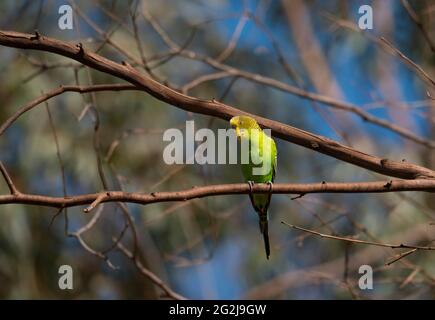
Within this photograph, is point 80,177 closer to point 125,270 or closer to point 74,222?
point 74,222

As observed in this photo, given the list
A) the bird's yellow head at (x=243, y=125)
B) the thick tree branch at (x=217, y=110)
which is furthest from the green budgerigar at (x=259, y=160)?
the thick tree branch at (x=217, y=110)

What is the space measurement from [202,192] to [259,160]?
1.22 metres

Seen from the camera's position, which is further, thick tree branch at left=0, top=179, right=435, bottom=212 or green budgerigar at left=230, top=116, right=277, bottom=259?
green budgerigar at left=230, top=116, right=277, bottom=259

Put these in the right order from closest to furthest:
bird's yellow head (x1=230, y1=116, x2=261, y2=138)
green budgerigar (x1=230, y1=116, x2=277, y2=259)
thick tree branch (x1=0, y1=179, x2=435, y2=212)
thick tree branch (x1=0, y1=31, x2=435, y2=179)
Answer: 1. thick tree branch (x1=0, y1=179, x2=435, y2=212)
2. thick tree branch (x1=0, y1=31, x2=435, y2=179)
3. bird's yellow head (x1=230, y1=116, x2=261, y2=138)
4. green budgerigar (x1=230, y1=116, x2=277, y2=259)

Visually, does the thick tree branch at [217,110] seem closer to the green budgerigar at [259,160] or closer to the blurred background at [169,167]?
the green budgerigar at [259,160]

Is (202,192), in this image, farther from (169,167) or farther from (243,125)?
(169,167)

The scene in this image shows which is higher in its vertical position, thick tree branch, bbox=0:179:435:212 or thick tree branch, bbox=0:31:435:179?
thick tree branch, bbox=0:31:435:179

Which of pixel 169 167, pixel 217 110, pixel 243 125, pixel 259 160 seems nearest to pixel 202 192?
pixel 217 110

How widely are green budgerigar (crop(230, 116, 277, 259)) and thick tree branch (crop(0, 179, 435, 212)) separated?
740 millimetres

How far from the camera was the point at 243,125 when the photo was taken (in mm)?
3684

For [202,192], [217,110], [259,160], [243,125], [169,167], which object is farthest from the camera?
[169,167]

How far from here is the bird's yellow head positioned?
3.53 m

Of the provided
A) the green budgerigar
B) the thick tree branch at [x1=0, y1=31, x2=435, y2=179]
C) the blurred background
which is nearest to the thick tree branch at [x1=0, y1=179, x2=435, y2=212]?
the thick tree branch at [x1=0, y1=31, x2=435, y2=179]

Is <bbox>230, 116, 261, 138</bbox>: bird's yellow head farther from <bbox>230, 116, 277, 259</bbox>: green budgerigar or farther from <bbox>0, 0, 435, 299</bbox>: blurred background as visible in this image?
<bbox>0, 0, 435, 299</bbox>: blurred background
